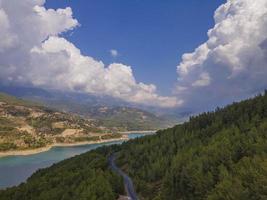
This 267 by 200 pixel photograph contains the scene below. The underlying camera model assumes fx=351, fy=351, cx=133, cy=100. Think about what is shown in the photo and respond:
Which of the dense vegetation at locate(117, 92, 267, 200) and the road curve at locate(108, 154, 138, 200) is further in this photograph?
the road curve at locate(108, 154, 138, 200)

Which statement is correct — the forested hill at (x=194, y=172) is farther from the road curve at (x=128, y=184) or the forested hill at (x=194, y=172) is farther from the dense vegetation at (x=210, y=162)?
the road curve at (x=128, y=184)

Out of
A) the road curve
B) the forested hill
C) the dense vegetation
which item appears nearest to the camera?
the dense vegetation

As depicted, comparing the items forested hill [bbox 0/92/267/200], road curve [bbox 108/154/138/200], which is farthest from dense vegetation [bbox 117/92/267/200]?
road curve [bbox 108/154/138/200]

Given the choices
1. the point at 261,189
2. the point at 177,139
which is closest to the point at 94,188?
the point at 261,189

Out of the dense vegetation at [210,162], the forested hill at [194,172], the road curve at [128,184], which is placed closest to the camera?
the dense vegetation at [210,162]

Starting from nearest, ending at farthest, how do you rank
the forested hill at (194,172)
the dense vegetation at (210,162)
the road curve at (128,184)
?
1. the dense vegetation at (210,162)
2. the forested hill at (194,172)
3. the road curve at (128,184)

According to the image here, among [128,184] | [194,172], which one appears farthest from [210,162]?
[128,184]

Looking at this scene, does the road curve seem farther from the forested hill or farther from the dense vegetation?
the dense vegetation

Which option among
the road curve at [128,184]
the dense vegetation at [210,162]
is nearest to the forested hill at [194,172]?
the dense vegetation at [210,162]

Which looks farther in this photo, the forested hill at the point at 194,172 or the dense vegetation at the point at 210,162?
the forested hill at the point at 194,172
